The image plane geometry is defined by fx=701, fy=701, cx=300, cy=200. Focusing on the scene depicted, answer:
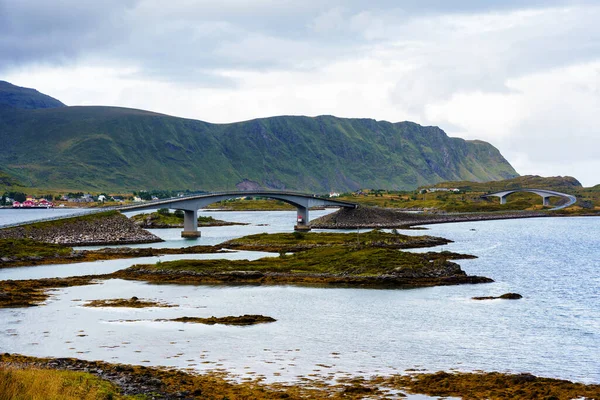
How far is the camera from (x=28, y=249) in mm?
96938

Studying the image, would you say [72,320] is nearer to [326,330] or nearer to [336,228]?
[326,330]

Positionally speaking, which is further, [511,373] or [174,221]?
[174,221]

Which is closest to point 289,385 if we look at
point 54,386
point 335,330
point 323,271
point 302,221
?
point 54,386

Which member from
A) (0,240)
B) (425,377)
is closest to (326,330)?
(425,377)

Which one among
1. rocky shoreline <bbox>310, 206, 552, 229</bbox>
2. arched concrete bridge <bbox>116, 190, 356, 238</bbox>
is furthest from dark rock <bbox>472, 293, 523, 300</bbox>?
rocky shoreline <bbox>310, 206, 552, 229</bbox>

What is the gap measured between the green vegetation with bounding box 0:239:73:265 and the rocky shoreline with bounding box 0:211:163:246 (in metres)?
5.09

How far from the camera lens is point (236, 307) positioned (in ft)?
191

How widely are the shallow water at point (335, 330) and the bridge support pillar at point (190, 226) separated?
70781mm

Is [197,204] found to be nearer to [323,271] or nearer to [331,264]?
[331,264]

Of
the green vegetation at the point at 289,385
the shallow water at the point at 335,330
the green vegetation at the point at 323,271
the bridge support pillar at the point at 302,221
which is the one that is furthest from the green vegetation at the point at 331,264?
the bridge support pillar at the point at 302,221

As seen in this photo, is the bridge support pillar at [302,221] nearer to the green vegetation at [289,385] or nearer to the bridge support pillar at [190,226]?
the bridge support pillar at [190,226]

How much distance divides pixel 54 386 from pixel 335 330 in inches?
978

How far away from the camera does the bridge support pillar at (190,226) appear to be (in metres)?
144

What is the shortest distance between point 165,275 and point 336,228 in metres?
105
